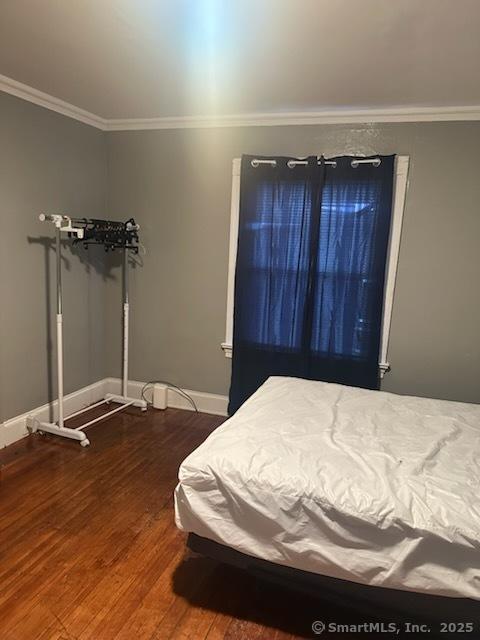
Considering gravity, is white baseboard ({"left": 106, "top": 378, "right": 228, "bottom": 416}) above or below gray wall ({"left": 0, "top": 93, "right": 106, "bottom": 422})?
below

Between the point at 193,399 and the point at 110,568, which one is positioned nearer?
the point at 110,568

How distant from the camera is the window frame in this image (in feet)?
10.4

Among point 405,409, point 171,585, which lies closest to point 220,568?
point 171,585

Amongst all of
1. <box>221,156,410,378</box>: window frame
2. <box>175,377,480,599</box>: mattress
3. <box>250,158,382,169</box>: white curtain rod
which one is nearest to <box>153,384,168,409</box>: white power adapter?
<box>221,156,410,378</box>: window frame

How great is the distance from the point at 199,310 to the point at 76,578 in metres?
2.26

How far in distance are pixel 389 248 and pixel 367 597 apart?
231cm

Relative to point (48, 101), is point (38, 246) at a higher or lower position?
lower

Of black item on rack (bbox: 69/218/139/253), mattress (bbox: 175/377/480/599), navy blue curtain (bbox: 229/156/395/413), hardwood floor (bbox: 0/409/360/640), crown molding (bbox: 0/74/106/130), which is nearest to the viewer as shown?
mattress (bbox: 175/377/480/599)

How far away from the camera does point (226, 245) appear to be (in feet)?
12.1

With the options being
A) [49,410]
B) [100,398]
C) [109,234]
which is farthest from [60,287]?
[100,398]

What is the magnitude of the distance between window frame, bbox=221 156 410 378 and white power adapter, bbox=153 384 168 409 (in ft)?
2.30

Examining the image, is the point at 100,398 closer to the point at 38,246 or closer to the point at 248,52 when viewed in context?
the point at 38,246

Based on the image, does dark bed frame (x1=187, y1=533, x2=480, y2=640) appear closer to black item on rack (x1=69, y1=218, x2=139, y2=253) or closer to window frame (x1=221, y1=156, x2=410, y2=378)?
window frame (x1=221, y1=156, x2=410, y2=378)

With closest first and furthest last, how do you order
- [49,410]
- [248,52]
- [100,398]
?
[248,52]
[49,410]
[100,398]
